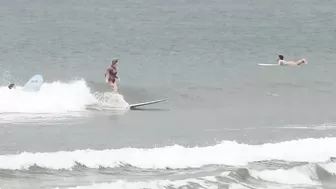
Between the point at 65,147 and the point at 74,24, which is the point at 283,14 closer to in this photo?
the point at 74,24

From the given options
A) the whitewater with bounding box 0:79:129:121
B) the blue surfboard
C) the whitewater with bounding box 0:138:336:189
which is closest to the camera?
the whitewater with bounding box 0:138:336:189

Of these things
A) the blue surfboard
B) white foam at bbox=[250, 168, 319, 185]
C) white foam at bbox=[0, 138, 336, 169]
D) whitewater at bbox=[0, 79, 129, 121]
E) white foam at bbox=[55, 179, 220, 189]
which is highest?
the blue surfboard

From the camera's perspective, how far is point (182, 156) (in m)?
21.1

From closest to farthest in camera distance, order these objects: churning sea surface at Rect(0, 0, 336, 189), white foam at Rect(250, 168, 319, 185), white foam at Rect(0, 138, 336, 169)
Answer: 1. white foam at Rect(250, 168, 319, 185)
2. churning sea surface at Rect(0, 0, 336, 189)
3. white foam at Rect(0, 138, 336, 169)

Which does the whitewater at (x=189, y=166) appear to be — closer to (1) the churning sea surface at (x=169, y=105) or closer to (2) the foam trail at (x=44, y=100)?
(1) the churning sea surface at (x=169, y=105)

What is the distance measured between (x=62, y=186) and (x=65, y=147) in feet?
15.6

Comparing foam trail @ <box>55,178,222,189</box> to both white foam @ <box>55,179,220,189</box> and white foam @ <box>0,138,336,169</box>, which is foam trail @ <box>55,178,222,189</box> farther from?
white foam @ <box>0,138,336,169</box>

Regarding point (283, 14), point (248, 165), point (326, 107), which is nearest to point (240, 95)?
point (326, 107)

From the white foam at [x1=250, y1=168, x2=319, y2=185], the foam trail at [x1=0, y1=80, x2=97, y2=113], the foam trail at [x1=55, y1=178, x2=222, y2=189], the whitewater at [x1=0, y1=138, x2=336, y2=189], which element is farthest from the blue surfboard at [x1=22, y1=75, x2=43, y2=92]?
the foam trail at [x1=55, y1=178, x2=222, y2=189]

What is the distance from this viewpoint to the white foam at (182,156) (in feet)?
64.3

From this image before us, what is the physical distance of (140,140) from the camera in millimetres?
23812

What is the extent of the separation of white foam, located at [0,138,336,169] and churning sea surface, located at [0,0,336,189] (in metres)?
0.03

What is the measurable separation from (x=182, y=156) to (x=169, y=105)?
11.4 m

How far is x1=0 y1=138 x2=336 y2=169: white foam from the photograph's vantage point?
19.6 m
